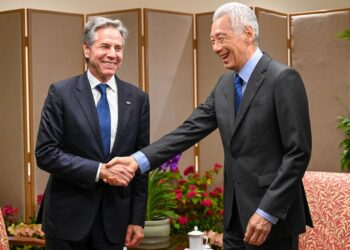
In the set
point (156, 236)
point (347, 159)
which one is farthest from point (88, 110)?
point (347, 159)

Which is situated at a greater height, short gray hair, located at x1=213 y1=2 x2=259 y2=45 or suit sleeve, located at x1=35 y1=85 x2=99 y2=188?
short gray hair, located at x1=213 y1=2 x2=259 y2=45

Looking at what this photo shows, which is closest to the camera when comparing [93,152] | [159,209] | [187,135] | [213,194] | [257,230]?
[257,230]

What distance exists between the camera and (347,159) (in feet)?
14.5

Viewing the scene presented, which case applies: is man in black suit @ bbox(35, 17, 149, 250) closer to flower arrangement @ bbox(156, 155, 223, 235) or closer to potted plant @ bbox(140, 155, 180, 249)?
→ potted plant @ bbox(140, 155, 180, 249)

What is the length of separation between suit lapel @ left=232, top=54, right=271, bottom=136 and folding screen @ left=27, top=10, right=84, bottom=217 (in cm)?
267

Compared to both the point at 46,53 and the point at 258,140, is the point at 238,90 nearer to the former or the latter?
the point at 258,140

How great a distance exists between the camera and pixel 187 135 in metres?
2.47

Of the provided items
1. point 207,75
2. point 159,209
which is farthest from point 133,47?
point 159,209

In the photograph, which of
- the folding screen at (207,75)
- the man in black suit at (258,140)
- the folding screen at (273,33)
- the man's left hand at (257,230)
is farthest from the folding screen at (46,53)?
the man's left hand at (257,230)

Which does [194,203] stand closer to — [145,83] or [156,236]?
[156,236]

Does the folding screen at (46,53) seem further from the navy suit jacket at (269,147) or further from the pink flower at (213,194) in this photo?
the navy suit jacket at (269,147)

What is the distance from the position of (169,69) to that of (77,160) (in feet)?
7.97

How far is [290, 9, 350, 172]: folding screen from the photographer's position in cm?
450

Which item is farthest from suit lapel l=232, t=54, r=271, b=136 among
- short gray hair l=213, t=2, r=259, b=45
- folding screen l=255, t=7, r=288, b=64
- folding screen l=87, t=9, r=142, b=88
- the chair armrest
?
folding screen l=87, t=9, r=142, b=88
